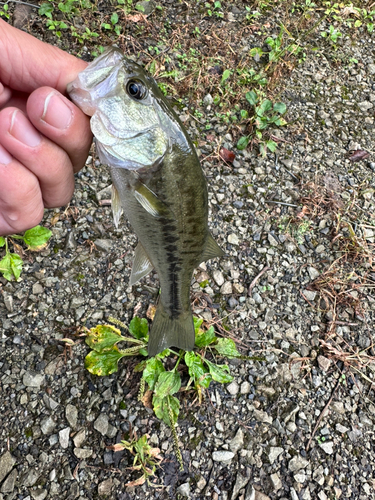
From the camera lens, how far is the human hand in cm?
177

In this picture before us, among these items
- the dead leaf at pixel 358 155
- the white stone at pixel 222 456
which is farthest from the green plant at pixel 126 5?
the white stone at pixel 222 456

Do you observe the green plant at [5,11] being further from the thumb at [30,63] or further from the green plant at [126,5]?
the thumb at [30,63]

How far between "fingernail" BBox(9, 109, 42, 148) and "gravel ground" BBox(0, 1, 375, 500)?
1437 millimetres

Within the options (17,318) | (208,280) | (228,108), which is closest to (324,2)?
→ (228,108)

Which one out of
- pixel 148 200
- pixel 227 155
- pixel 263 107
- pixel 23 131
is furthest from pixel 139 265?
pixel 263 107

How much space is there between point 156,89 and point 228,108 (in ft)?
7.56

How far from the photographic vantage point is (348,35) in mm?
5168

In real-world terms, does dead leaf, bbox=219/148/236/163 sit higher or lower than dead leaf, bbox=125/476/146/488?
higher

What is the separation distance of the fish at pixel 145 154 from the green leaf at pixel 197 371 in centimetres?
97

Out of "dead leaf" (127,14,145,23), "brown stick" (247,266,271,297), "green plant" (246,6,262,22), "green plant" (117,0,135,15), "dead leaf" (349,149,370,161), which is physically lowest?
"brown stick" (247,266,271,297)

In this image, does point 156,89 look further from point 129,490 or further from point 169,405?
point 129,490

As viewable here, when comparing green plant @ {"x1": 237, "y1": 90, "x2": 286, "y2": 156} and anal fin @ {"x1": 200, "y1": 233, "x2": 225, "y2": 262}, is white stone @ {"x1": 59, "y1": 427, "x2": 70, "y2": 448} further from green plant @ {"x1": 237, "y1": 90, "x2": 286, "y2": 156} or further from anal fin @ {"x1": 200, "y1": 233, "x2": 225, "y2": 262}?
green plant @ {"x1": 237, "y1": 90, "x2": 286, "y2": 156}

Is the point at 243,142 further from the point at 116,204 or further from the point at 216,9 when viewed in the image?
the point at 116,204

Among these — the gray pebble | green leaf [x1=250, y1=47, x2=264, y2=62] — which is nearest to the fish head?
the gray pebble
